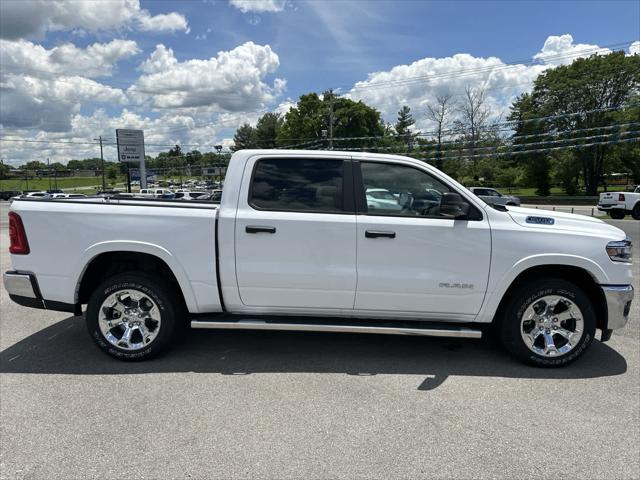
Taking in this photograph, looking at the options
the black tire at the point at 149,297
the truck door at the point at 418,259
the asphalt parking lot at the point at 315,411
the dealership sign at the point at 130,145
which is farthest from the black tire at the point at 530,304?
the dealership sign at the point at 130,145

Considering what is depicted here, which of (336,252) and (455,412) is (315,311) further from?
(455,412)

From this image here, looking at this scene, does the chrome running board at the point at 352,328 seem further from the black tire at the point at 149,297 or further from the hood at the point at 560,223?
the hood at the point at 560,223

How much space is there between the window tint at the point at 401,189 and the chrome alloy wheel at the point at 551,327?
127 centimetres

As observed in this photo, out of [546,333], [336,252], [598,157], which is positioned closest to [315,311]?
[336,252]

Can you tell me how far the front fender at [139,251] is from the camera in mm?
3863

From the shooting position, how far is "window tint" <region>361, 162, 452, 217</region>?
12.8ft

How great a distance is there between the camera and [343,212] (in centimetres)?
385

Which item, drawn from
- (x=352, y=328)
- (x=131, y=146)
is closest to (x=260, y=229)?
(x=352, y=328)

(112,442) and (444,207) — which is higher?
(444,207)

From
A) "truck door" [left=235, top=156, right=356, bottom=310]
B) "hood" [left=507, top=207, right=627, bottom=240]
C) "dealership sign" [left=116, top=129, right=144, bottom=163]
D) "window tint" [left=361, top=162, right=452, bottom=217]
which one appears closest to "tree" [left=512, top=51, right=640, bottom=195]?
"dealership sign" [left=116, top=129, right=144, bottom=163]

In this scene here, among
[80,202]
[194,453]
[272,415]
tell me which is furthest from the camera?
[80,202]

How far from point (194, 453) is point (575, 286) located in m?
3.41

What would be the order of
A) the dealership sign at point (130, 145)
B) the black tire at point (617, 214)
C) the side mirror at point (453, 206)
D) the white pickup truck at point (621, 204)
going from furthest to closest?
the dealership sign at point (130, 145), the black tire at point (617, 214), the white pickup truck at point (621, 204), the side mirror at point (453, 206)

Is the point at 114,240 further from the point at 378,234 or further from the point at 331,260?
the point at 378,234
